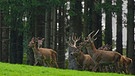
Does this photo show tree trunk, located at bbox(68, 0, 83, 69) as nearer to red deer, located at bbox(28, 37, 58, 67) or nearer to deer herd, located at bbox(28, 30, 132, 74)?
red deer, located at bbox(28, 37, 58, 67)

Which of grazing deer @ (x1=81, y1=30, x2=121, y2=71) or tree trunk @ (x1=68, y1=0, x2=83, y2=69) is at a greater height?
tree trunk @ (x1=68, y1=0, x2=83, y2=69)

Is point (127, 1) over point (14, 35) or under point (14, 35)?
over

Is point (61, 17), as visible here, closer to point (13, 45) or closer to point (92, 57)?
point (13, 45)

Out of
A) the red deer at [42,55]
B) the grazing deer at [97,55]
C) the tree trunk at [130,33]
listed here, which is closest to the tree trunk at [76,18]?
the tree trunk at [130,33]

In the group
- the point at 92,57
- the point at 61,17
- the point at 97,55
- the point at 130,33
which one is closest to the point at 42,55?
the point at 92,57

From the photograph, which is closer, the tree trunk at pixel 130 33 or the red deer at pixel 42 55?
the red deer at pixel 42 55

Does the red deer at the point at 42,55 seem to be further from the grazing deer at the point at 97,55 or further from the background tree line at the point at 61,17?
the background tree line at the point at 61,17

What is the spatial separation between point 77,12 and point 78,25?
960 millimetres

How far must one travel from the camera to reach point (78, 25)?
30594 mm

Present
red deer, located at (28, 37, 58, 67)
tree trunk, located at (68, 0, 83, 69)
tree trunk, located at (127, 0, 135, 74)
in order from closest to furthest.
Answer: red deer, located at (28, 37, 58, 67) < tree trunk, located at (68, 0, 83, 69) < tree trunk, located at (127, 0, 135, 74)

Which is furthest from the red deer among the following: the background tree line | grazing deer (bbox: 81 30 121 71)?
the background tree line

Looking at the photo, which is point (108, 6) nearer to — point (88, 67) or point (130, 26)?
point (130, 26)

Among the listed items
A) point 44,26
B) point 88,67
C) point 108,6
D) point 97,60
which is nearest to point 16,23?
point 44,26

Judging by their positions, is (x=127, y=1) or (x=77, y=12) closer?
(x=77, y=12)
